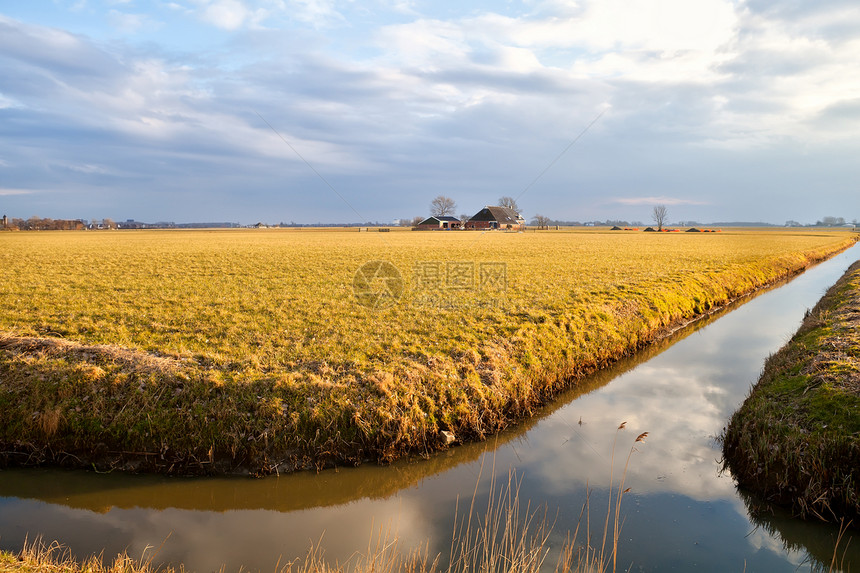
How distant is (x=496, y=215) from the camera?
139 m

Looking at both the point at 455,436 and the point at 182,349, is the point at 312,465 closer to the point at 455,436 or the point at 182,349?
the point at 455,436

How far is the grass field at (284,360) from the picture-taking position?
28.5 feet

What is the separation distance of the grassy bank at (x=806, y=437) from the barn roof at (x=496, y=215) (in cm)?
12915

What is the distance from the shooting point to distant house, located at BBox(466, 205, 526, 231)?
136250 mm

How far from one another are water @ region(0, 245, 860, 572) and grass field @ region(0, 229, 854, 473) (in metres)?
0.59

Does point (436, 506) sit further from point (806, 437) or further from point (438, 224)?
point (438, 224)

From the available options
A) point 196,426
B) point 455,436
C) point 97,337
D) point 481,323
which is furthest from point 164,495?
point 481,323

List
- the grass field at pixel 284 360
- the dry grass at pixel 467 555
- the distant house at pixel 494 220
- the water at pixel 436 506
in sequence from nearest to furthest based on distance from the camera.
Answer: the dry grass at pixel 467 555, the water at pixel 436 506, the grass field at pixel 284 360, the distant house at pixel 494 220

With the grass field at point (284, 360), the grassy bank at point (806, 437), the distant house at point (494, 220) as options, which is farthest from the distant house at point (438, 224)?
the grassy bank at point (806, 437)

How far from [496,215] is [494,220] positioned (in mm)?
3471

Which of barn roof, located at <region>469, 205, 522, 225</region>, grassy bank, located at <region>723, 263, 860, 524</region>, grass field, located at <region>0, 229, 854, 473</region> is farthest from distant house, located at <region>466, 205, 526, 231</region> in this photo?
grassy bank, located at <region>723, 263, 860, 524</region>

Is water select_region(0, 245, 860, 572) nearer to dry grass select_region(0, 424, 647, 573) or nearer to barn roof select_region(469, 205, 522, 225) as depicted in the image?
dry grass select_region(0, 424, 647, 573)

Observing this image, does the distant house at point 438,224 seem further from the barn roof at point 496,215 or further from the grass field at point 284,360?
the grass field at point 284,360

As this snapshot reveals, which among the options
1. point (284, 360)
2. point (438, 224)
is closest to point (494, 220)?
point (438, 224)
